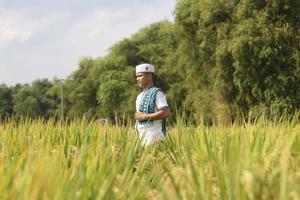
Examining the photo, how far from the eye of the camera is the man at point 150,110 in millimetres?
5891

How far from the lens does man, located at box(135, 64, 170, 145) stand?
5891 millimetres

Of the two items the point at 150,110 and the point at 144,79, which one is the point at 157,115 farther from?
the point at 144,79

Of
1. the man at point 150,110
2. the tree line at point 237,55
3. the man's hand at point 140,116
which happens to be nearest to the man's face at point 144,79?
the man at point 150,110

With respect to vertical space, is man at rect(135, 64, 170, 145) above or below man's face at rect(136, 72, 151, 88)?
below

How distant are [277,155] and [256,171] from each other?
2.39 ft

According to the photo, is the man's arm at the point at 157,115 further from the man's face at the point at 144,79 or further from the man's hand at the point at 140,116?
the man's face at the point at 144,79

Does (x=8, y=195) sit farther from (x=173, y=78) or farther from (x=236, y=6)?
(x=173, y=78)

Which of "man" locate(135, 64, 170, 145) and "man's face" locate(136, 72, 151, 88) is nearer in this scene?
"man" locate(135, 64, 170, 145)

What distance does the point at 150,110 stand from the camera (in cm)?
604

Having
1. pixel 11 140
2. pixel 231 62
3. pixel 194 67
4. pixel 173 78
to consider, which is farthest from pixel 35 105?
pixel 11 140

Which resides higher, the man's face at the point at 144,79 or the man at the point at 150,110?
the man's face at the point at 144,79

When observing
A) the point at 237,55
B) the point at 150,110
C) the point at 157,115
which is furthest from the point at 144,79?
the point at 237,55

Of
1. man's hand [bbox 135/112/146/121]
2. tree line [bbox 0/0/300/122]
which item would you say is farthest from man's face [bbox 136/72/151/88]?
tree line [bbox 0/0/300/122]

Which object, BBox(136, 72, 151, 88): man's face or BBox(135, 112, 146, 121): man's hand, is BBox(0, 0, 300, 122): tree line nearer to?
BBox(136, 72, 151, 88): man's face
